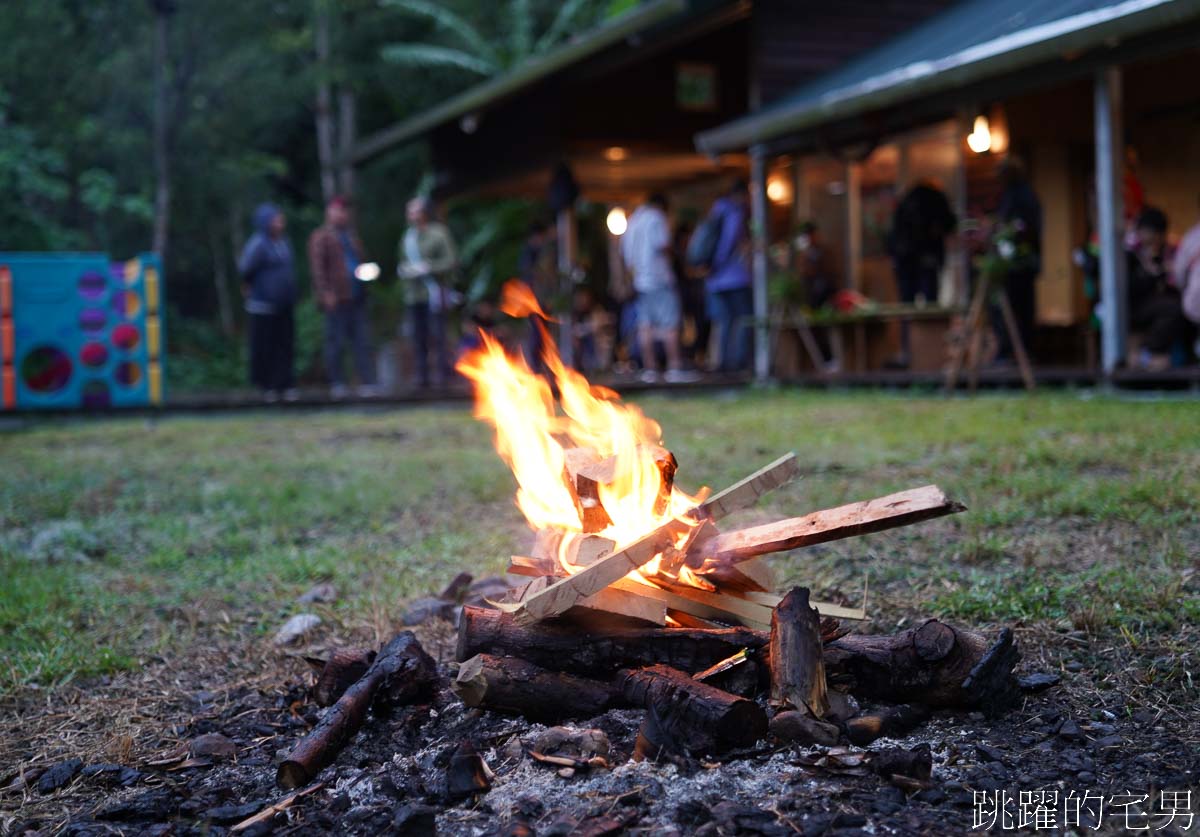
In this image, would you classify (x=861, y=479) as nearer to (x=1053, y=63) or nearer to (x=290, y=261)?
(x=1053, y=63)

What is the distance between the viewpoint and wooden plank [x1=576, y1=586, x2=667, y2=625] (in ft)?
9.46

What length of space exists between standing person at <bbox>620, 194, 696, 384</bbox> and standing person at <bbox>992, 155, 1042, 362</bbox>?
3.96 m

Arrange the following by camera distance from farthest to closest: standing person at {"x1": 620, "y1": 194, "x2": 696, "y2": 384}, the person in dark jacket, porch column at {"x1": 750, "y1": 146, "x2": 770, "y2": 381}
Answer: standing person at {"x1": 620, "y1": 194, "x2": 696, "y2": 384}
porch column at {"x1": 750, "y1": 146, "x2": 770, "y2": 381}
the person in dark jacket

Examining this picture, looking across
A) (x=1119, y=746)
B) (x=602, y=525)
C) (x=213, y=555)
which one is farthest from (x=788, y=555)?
(x=213, y=555)

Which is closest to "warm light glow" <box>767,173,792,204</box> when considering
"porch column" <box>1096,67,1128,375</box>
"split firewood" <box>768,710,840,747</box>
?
"porch column" <box>1096,67,1128,375</box>

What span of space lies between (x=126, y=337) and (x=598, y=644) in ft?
38.9

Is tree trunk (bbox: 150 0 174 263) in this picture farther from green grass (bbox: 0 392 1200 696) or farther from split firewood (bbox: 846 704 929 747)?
split firewood (bbox: 846 704 929 747)

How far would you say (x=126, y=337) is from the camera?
13.4 metres

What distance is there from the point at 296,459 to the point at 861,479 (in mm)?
4271

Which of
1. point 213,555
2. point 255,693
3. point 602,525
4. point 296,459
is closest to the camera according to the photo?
point 602,525

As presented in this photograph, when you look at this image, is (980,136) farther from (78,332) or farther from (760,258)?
(78,332)

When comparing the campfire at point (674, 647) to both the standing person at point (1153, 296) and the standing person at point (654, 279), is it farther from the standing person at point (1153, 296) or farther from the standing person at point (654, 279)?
the standing person at point (654, 279)

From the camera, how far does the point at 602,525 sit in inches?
124

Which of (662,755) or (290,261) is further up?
(290,261)
